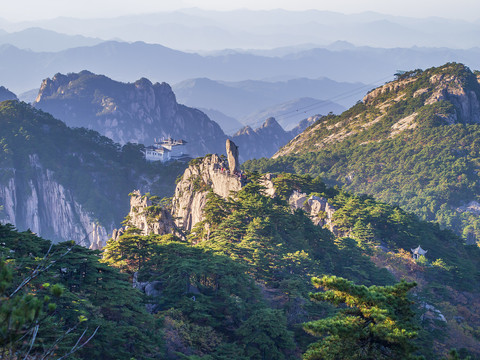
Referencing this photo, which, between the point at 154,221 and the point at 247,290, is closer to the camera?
the point at 247,290

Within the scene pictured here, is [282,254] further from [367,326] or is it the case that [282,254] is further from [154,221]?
[367,326]

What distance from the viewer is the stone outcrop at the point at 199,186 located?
5366cm

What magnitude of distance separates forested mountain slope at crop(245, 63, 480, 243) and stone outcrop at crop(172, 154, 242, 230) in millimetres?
43345

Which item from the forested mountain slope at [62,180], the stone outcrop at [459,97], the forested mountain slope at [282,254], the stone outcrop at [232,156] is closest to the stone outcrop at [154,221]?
the forested mountain slope at [282,254]

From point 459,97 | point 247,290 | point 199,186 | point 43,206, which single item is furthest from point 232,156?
point 459,97

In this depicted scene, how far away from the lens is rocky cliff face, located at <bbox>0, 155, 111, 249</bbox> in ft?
344

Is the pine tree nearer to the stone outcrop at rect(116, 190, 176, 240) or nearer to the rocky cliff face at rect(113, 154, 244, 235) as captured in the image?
the stone outcrop at rect(116, 190, 176, 240)

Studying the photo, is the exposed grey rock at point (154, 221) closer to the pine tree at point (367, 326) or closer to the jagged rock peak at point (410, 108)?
the pine tree at point (367, 326)

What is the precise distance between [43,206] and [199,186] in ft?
213

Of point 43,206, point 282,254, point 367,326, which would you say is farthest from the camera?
point 43,206

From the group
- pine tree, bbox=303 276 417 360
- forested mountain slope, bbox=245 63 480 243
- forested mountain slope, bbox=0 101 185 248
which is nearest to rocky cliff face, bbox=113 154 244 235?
pine tree, bbox=303 276 417 360

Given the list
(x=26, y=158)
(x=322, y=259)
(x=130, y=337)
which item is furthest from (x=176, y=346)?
(x=26, y=158)

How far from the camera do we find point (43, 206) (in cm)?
11219

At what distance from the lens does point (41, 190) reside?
364ft
